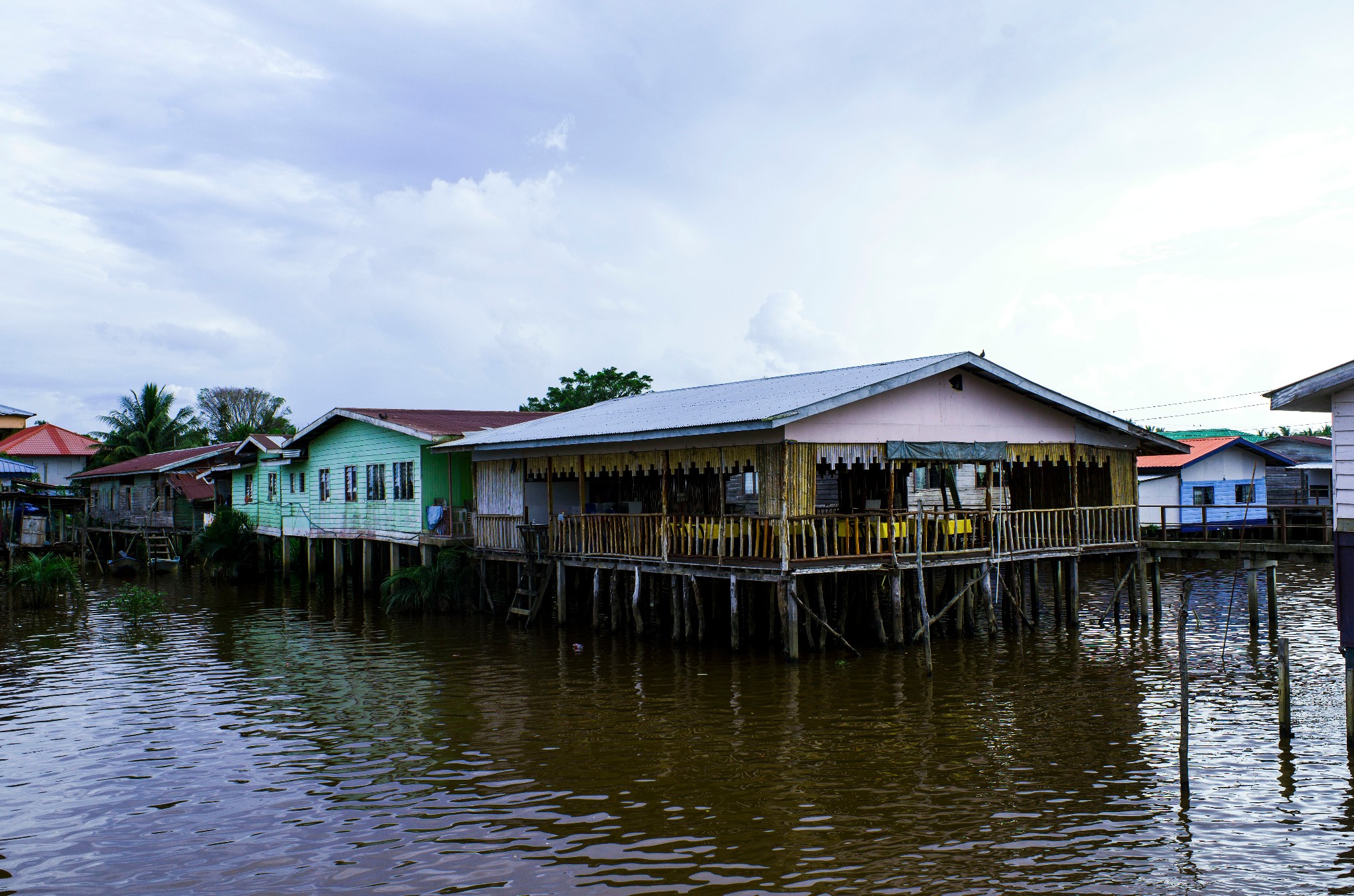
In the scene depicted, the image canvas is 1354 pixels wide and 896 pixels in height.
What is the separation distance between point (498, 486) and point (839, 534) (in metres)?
9.41

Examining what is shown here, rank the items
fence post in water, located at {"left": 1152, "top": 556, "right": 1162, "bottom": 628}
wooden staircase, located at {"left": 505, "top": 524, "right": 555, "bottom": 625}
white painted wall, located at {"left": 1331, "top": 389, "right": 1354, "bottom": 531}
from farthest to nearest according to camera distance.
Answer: wooden staircase, located at {"left": 505, "top": 524, "right": 555, "bottom": 625} < fence post in water, located at {"left": 1152, "top": 556, "right": 1162, "bottom": 628} < white painted wall, located at {"left": 1331, "top": 389, "right": 1354, "bottom": 531}

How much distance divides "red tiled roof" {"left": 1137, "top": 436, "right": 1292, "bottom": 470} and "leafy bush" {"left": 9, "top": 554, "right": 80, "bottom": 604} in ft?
106

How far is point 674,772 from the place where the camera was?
11398 millimetres

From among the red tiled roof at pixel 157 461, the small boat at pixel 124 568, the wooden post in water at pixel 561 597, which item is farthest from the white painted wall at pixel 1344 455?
the red tiled roof at pixel 157 461

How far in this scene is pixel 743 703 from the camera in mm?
14586

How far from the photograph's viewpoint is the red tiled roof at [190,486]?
4100 cm

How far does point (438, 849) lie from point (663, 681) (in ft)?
23.6

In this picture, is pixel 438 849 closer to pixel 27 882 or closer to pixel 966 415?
pixel 27 882

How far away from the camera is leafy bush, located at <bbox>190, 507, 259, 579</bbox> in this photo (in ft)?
112

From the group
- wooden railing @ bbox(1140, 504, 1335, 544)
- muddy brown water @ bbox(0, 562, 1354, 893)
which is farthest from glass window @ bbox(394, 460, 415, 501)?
wooden railing @ bbox(1140, 504, 1335, 544)

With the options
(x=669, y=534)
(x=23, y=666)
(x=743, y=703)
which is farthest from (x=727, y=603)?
(x=23, y=666)

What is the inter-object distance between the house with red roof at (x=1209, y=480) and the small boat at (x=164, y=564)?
3337 centimetres

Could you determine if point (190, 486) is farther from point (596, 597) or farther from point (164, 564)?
point (596, 597)

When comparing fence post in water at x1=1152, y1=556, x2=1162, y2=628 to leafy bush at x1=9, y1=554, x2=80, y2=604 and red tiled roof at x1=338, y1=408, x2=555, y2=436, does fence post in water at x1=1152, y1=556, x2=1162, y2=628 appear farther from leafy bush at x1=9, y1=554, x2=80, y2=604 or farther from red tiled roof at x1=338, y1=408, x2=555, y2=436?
leafy bush at x1=9, y1=554, x2=80, y2=604
